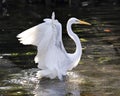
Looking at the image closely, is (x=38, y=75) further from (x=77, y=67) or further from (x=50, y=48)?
(x=77, y=67)

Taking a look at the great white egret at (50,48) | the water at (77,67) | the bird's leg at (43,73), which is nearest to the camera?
the water at (77,67)

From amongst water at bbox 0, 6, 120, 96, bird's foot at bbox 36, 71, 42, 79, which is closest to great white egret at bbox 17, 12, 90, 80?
bird's foot at bbox 36, 71, 42, 79

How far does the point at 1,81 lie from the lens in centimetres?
1098

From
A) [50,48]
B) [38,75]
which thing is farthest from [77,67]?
[50,48]

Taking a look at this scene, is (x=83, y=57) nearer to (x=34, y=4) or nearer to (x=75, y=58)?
(x=75, y=58)

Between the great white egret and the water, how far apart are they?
253 mm

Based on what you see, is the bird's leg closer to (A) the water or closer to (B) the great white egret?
(B) the great white egret

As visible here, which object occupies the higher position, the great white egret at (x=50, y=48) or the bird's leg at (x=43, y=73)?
the great white egret at (x=50, y=48)

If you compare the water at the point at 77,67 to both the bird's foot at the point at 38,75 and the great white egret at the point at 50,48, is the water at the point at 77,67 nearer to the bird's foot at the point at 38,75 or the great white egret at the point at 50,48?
the bird's foot at the point at 38,75

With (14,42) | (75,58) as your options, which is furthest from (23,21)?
(75,58)

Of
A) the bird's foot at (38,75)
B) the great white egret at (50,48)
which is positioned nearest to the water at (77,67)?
the bird's foot at (38,75)

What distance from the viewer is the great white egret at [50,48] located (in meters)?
10.8

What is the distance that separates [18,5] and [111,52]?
13378 mm

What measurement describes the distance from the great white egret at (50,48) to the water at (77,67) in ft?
0.83
